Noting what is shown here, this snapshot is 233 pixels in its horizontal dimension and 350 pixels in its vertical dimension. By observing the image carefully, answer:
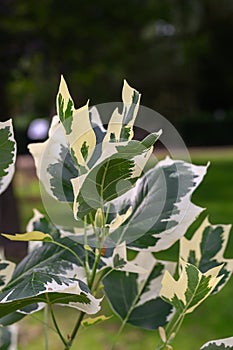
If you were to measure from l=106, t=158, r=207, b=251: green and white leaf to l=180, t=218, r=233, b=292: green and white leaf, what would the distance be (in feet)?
0.15

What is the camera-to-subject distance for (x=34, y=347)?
8.48 feet

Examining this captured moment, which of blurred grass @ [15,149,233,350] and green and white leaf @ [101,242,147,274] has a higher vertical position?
green and white leaf @ [101,242,147,274]

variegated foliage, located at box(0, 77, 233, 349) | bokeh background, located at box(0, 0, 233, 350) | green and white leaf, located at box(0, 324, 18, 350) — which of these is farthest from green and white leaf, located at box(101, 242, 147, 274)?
bokeh background, located at box(0, 0, 233, 350)

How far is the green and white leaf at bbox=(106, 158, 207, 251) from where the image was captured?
370mm

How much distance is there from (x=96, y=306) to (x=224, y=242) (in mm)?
161

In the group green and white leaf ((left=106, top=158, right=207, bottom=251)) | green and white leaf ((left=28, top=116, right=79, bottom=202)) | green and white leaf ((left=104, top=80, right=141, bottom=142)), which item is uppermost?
green and white leaf ((left=104, top=80, right=141, bottom=142))

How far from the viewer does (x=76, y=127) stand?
30 centimetres

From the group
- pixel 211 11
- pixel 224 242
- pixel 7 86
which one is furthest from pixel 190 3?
pixel 224 242

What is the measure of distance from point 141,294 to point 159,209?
0.10 m

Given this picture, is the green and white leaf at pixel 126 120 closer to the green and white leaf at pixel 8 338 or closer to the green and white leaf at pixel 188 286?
the green and white leaf at pixel 188 286

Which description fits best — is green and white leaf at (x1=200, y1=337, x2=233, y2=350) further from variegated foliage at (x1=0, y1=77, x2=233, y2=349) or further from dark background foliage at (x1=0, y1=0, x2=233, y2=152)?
dark background foliage at (x1=0, y1=0, x2=233, y2=152)

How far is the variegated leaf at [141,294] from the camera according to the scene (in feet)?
1.42

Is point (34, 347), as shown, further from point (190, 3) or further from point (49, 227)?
point (190, 3)

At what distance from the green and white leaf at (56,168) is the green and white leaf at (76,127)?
0.05 metres
